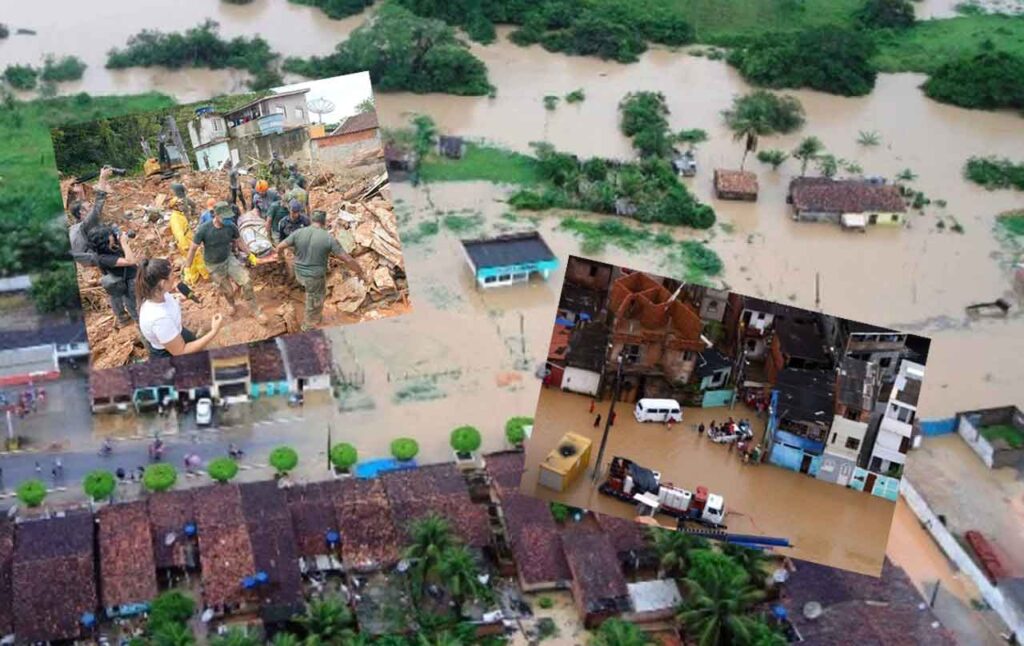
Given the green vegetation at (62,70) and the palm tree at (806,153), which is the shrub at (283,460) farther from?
the green vegetation at (62,70)

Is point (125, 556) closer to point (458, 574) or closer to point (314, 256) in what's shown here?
point (458, 574)

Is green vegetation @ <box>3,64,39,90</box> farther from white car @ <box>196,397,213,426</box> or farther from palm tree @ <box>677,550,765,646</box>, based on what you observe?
palm tree @ <box>677,550,765,646</box>

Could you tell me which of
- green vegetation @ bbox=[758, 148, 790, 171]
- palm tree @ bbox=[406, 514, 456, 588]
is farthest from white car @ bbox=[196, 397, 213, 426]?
green vegetation @ bbox=[758, 148, 790, 171]

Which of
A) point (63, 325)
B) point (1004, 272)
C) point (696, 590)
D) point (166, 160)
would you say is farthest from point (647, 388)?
point (1004, 272)

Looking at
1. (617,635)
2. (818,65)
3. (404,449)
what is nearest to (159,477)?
(404,449)

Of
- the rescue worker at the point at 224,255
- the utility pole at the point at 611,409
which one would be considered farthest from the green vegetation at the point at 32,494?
the utility pole at the point at 611,409


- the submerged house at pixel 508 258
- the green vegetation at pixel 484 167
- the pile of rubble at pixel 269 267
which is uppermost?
the pile of rubble at pixel 269 267

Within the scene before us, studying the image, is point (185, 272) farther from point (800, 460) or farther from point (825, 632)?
point (825, 632)
